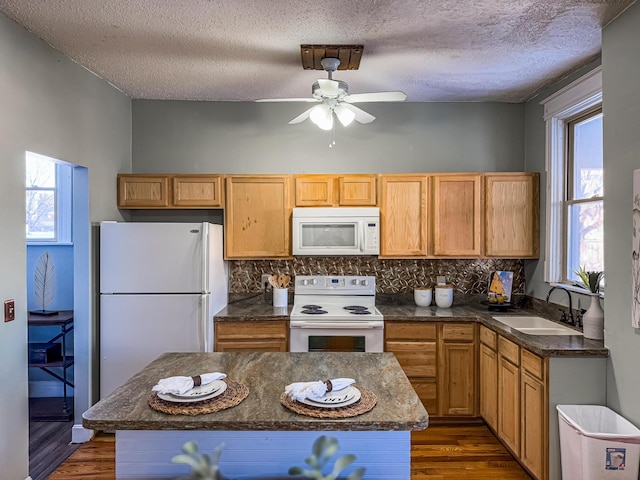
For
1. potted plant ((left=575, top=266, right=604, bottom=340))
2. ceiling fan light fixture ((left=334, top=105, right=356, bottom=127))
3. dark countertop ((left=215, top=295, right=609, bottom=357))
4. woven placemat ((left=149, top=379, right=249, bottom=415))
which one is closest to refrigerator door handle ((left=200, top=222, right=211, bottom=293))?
dark countertop ((left=215, top=295, right=609, bottom=357))

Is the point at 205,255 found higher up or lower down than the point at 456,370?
higher up

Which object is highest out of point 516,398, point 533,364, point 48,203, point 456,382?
point 48,203

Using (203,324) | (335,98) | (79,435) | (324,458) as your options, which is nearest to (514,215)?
(335,98)

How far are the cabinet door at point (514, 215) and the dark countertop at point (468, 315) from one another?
0.52m

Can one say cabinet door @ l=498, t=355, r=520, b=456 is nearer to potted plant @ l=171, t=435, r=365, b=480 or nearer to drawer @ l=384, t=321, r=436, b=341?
drawer @ l=384, t=321, r=436, b=341

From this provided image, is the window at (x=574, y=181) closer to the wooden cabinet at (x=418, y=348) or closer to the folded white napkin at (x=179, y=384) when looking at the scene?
the wooden cabinet at (x=418, y=348)

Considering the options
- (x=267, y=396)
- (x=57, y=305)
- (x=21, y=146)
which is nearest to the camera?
(x=267, y=396)

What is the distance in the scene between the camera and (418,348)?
346cm

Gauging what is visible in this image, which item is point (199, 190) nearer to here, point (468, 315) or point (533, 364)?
point (468, 315)

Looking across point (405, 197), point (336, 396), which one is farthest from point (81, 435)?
point (405, 197)

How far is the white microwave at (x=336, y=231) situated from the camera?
144 inches

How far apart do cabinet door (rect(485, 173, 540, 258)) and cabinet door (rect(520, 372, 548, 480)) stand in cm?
131

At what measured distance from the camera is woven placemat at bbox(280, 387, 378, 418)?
5.08ft

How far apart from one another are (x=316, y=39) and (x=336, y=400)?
2.09 metres
